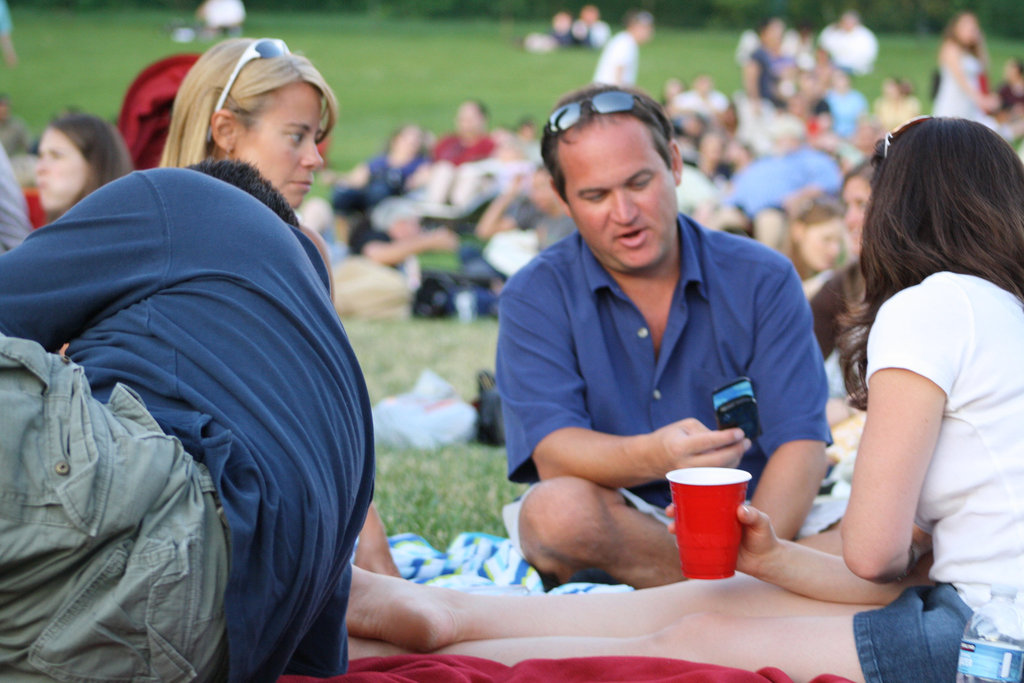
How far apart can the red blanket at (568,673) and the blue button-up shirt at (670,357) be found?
0.97m

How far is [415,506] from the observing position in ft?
14.7

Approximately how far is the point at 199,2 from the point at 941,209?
45.7 m

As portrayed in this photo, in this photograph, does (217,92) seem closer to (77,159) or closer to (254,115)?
(254,115)

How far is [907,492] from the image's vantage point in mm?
2252

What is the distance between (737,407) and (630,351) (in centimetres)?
66

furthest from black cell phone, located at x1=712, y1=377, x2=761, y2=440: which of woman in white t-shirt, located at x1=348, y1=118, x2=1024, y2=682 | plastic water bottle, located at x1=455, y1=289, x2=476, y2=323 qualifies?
plastic water bottle, located at x1=455, y1=289, x2=476, y2=323

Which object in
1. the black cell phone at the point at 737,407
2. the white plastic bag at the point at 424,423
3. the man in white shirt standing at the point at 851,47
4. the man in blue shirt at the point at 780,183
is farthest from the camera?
the man in white shirt standing at the point at 851,47

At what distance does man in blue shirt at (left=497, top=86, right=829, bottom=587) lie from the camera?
3.30m

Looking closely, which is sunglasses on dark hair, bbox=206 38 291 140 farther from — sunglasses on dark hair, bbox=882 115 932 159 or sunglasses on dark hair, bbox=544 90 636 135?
sunglasses on dark hair, bbox=882 115 932 159

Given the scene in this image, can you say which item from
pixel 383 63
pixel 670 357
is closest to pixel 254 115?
pixel 670 357

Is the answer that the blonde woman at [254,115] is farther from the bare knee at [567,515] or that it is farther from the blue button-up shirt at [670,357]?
the bare knee at [567,515]

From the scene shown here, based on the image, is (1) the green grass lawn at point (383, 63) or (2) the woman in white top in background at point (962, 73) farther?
(1) the green grass lawn at point (383, 63)

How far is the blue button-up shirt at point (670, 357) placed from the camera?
340cm

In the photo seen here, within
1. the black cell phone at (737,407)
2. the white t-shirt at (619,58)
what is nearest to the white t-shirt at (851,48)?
the white t-shirt at (619,58)
